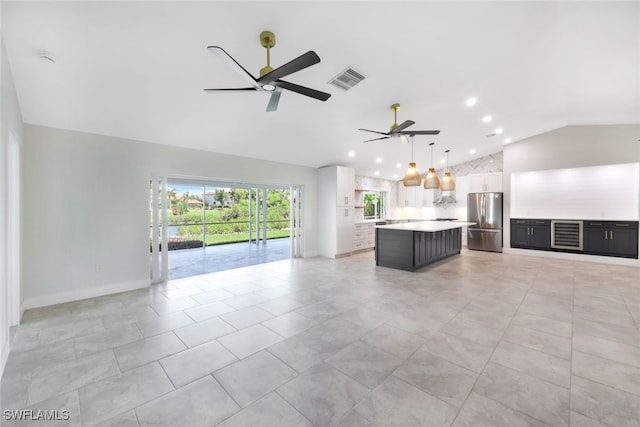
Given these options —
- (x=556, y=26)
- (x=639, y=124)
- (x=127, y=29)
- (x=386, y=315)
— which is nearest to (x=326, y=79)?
(x=127, y=29)

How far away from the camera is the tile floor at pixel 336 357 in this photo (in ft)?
5.57

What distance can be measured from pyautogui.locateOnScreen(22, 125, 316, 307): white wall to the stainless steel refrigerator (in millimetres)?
7839

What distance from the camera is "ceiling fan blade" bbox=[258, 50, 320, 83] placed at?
196cm

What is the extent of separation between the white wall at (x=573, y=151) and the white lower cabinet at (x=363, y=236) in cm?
378

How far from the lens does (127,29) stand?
7.52 feet

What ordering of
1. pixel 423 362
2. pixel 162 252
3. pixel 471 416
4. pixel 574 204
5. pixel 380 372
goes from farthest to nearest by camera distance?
pixel 574 204 → pixel 162 252 → pixel 423 362 → pixel 380 372 → pixel 471 416

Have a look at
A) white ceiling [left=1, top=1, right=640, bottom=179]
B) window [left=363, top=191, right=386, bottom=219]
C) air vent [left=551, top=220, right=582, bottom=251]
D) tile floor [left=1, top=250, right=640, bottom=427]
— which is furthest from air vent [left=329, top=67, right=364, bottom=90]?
air vent [left=551, top=220, right=582, bottom=251]

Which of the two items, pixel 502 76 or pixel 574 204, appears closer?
pixel 502 76

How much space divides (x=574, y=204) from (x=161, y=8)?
29.8ft

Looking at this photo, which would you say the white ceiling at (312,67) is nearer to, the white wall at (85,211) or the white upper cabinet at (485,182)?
the white wall at (85,211)

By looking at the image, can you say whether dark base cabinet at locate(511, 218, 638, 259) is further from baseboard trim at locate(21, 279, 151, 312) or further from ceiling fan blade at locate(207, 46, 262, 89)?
baseboard trim at locate(21, 279, 151, 312)

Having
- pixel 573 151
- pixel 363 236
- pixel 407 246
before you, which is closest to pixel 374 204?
pixel 363 236

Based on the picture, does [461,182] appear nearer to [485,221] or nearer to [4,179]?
[485,221]

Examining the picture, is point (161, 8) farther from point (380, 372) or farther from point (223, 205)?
point (223, 205)
